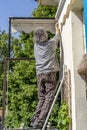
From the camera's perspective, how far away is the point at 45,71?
5.34m

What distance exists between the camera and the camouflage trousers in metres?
5.17

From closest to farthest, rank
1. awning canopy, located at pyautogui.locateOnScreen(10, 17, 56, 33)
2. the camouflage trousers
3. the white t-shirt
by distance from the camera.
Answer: the camouflage trousers < the white t-shirt < awning canopy, located at pyautogui.locateOnScreen(10, 17, 56, 33)

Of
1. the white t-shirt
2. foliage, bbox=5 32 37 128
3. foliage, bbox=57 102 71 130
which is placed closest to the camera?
foliage, bbox=57 102 71 130

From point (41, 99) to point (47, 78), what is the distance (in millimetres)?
403

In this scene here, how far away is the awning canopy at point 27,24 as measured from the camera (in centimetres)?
634

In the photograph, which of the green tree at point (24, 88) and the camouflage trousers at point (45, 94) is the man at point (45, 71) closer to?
the camouflage trousers at point (45, 94)

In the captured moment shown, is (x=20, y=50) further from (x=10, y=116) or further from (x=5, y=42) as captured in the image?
(x=5, y=42)

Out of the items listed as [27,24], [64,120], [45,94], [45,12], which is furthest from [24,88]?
[64,120]

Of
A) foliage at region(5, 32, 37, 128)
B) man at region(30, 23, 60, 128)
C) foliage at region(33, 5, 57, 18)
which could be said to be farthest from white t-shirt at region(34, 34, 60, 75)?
foliage at region(33, 5, 57, 18)

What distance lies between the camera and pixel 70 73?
475cm

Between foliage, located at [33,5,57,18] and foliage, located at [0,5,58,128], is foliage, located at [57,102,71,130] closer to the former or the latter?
foliage, located at [0,5,58,128]

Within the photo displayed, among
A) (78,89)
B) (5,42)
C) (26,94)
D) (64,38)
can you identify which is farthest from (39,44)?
(5,42)

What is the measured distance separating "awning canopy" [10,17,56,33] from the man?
0.85 meters

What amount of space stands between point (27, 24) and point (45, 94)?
169 centimetres
